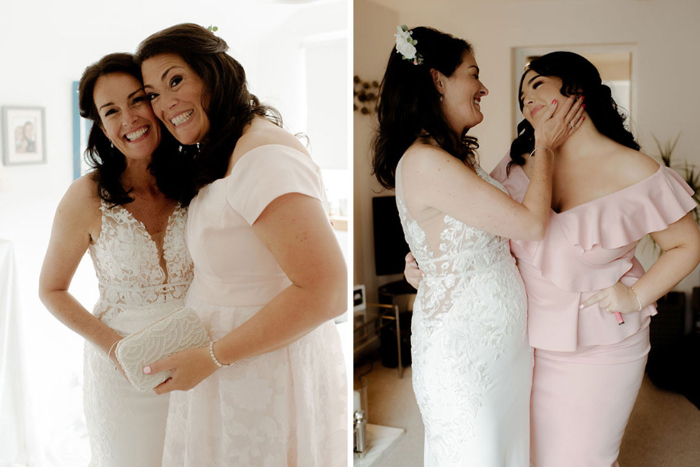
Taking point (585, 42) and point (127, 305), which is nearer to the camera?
point (127, 305)

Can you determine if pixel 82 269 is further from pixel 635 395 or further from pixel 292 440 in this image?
pixel 635 395

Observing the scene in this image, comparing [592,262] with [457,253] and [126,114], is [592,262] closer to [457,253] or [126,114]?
[457,253]

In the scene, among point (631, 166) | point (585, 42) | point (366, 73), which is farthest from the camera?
point (366, 73)

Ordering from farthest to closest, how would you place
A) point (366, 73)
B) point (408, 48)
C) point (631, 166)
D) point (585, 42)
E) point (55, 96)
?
point (366, 73) → point (408, 48) → point (585, 42) → point (631, 166) → point (55, 96)

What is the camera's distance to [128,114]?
3.59ft

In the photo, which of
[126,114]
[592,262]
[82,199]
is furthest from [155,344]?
[592,262]

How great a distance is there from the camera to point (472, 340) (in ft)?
4.46

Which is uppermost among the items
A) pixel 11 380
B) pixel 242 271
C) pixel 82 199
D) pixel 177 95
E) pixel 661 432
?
pixel 177 95

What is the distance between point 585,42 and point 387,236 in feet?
2.48

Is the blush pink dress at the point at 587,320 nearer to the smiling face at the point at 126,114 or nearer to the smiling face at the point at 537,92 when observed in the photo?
the smiling face at the point at 537,92

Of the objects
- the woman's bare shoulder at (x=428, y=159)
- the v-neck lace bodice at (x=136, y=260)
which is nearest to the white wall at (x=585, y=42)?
the woman's bare shoulder at (x=428, y=159)

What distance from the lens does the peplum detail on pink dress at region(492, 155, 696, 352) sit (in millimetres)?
1168

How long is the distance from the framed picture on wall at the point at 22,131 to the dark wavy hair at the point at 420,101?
790mm

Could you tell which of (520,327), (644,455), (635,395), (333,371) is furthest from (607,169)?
(333,371)
